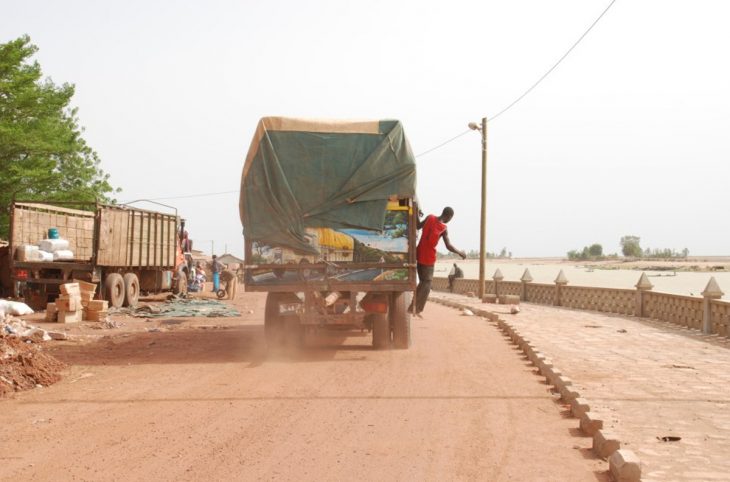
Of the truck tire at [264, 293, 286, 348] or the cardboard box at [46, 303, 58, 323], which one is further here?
the cardboard box at [46, 303, 58, 323]

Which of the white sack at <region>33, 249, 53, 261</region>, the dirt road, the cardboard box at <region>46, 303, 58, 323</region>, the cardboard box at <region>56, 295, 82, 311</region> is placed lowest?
the dirt road

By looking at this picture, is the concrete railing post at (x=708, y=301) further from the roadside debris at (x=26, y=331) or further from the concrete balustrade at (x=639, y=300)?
the roadside debris at (x=26, y=331)

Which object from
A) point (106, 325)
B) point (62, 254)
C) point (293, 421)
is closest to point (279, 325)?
point (293, 421)

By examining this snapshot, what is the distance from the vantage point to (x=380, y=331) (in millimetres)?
12055

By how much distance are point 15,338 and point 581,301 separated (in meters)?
20.3

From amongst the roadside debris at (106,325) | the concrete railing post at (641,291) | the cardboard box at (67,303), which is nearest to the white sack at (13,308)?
the cardboard box at (67,303)

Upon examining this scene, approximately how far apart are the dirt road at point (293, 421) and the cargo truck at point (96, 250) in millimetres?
9553

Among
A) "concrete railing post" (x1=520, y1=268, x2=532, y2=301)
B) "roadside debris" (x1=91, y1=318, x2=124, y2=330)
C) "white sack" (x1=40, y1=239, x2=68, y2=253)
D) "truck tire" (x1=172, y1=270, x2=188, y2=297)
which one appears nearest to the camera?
"roadside debris" (x1=91, y1=318, x2=124, y2=330)

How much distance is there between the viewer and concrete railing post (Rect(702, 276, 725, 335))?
15508mm

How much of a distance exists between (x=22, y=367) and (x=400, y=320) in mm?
5639

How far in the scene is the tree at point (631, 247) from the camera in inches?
6171

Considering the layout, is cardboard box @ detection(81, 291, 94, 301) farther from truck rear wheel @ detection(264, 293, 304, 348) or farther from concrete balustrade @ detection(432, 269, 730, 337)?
concrete balustrade @ detection(432, 269, 730, 337)

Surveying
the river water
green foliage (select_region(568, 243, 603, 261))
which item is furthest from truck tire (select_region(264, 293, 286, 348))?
green foliage (select_region(568, 243, 603, 261))

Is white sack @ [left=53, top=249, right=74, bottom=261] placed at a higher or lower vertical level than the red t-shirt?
lower
